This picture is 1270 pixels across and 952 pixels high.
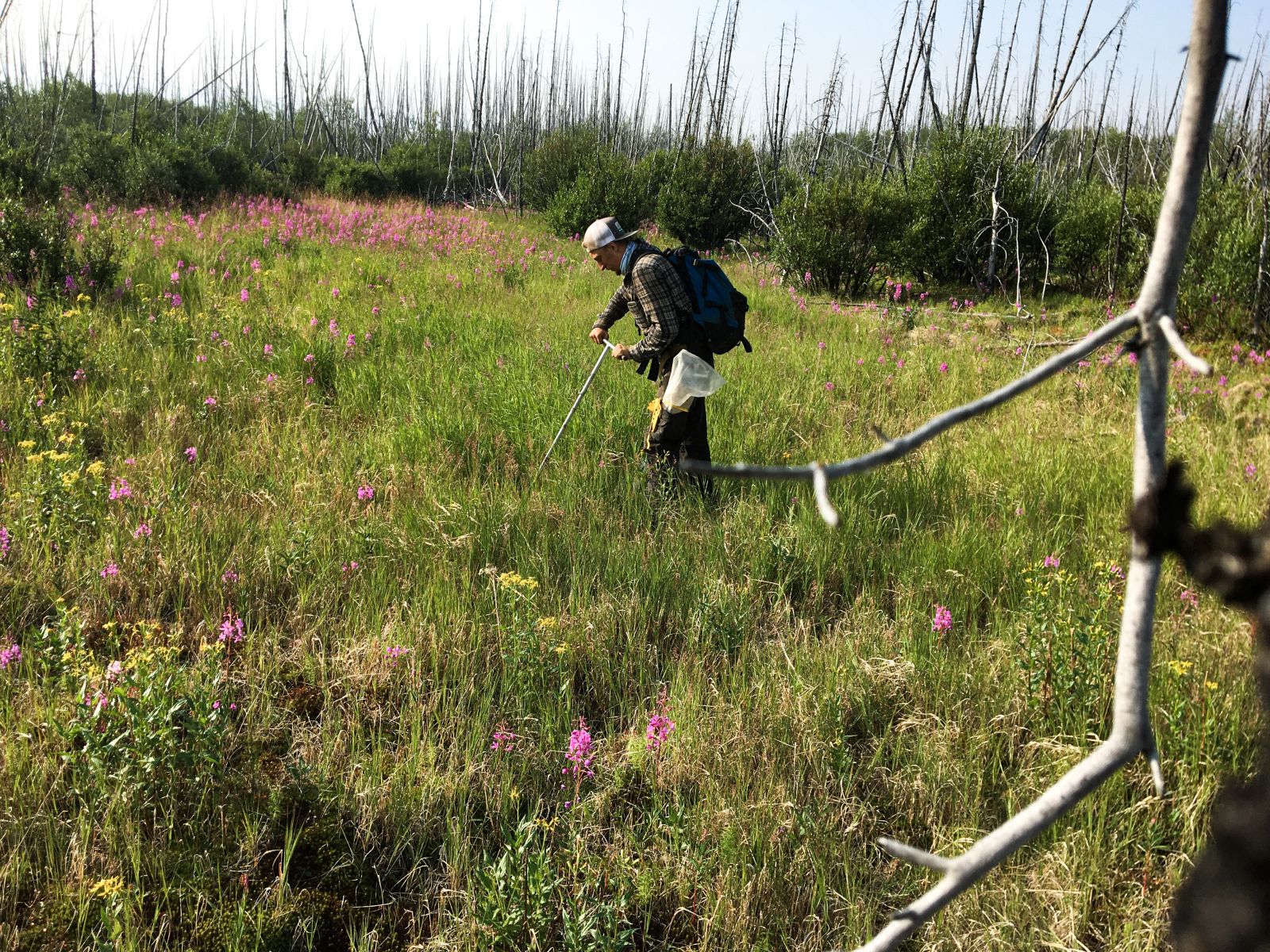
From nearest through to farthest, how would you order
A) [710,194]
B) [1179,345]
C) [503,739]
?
[1179,345], [503,739], [710,194]

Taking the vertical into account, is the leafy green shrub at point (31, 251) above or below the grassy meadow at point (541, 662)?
above

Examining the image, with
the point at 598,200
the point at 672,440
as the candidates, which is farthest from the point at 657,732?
the point at 598,200

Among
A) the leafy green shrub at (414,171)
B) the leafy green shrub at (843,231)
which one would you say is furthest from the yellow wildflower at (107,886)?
the leafy green shrub at (414,171)

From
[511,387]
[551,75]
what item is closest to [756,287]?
[511,387]

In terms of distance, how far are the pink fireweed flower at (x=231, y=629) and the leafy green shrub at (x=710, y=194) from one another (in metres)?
14.5

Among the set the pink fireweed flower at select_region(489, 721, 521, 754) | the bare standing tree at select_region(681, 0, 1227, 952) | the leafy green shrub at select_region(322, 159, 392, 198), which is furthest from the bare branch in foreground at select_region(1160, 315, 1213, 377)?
the leafy green shrub at select_region(322, 159, 392, 198)

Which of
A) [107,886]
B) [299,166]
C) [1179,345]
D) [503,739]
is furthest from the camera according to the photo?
[299,166]

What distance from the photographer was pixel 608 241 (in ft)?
14.7

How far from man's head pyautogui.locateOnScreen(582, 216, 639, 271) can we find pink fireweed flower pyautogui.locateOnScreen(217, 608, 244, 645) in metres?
2.57

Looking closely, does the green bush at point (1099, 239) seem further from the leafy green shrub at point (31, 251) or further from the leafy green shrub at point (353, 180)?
the leafy green shrub at point (353, 180)

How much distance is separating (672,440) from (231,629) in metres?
2.50

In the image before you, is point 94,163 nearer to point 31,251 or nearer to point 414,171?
point 31,251

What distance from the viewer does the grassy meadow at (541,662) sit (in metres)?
2.16

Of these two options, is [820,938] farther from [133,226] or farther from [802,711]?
[133,226]
